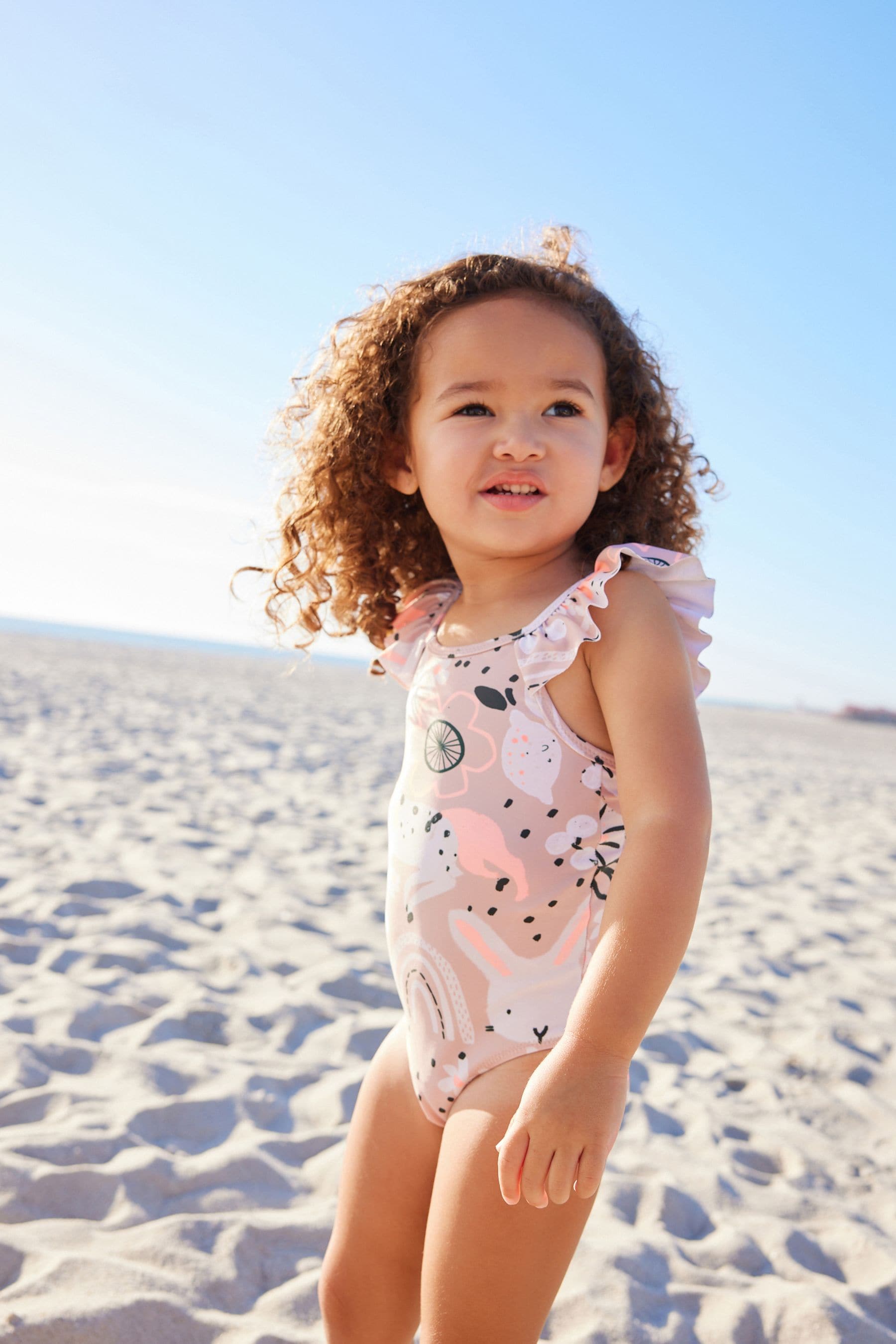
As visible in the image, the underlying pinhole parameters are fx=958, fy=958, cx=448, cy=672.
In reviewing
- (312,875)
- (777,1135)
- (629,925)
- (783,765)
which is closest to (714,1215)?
(777,1135)

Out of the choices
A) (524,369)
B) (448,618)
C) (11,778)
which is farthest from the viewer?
(11,778)

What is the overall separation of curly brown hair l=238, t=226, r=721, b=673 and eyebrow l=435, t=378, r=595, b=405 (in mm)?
169

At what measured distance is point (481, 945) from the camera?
150 centimetres

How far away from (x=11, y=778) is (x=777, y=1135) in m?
5.37

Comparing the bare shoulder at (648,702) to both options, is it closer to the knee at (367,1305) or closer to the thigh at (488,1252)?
the thigh at (488,1252)

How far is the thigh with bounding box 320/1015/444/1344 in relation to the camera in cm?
155

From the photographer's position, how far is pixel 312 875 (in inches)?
202

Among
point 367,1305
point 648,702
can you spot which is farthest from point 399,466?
point 367,1305

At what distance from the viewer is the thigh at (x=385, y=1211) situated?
1554mm

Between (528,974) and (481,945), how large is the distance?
0.08 meters

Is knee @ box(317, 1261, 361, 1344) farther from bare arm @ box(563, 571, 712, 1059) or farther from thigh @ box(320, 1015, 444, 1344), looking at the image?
bare arm @ box(563, 571, 712, 1059)

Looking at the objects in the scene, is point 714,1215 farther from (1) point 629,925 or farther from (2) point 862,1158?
(1) point 629,925

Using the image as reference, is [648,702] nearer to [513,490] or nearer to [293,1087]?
[513,490]

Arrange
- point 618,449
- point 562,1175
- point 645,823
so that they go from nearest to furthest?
point 562,1175 < point 645,823 < point 618,449
